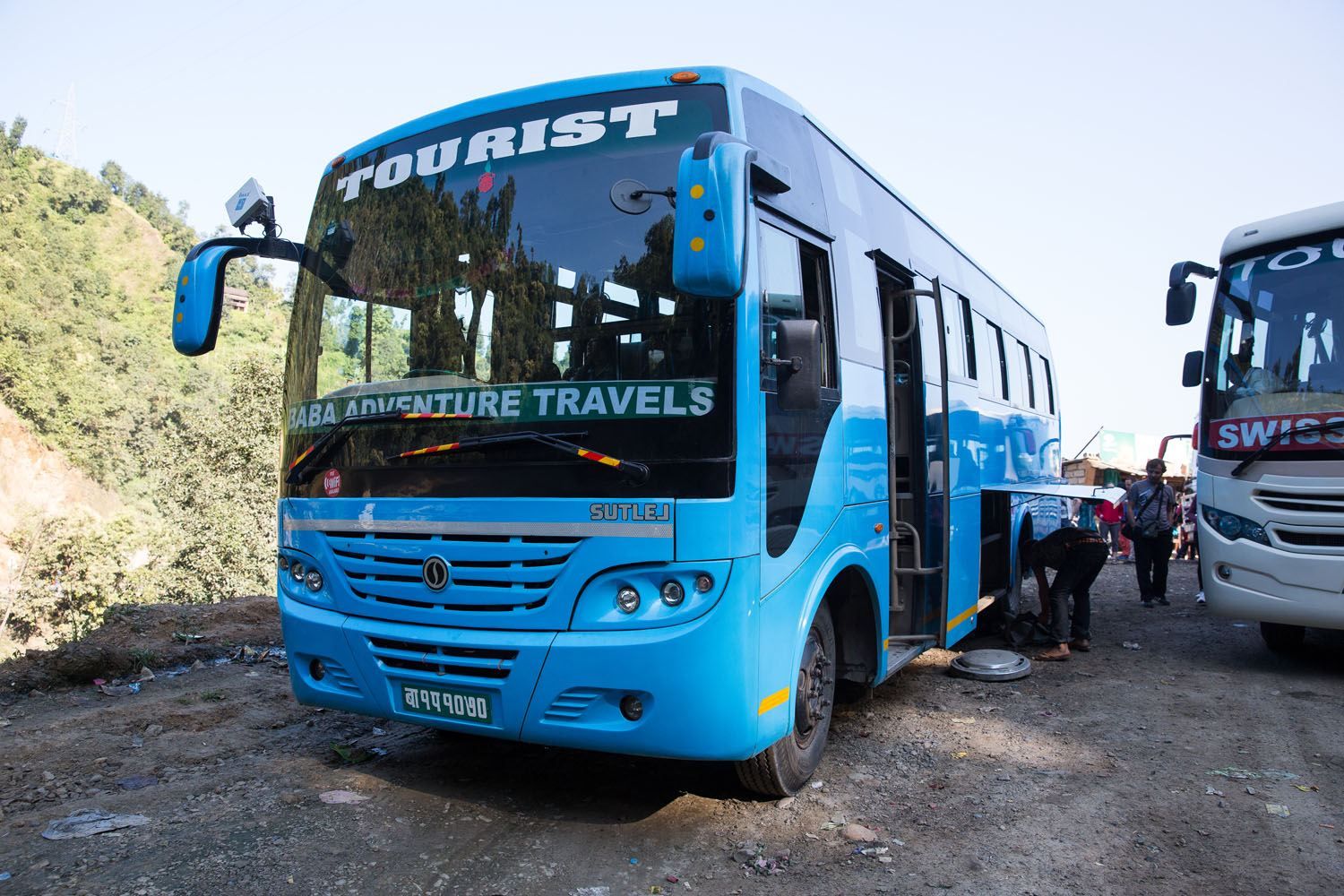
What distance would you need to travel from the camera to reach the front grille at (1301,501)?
671 centimetres

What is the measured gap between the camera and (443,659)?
4082 millimetres

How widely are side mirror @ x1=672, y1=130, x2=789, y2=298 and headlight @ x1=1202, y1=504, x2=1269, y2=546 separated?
5.64 metres

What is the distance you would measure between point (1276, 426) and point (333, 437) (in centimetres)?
663

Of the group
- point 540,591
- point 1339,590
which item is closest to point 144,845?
point 540,591

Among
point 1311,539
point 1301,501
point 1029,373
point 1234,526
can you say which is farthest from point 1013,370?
point 1311,539

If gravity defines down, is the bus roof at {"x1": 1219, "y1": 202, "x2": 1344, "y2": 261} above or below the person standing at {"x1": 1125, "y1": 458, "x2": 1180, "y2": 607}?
above

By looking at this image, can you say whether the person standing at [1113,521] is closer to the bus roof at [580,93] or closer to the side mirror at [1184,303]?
the side mirror at [1184,303]

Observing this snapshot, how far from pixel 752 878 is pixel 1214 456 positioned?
568 cm

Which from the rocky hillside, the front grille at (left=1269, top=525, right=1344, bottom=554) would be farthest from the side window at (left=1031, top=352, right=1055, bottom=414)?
the rocky hillside

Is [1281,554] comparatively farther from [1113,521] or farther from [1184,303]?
[1113,521]

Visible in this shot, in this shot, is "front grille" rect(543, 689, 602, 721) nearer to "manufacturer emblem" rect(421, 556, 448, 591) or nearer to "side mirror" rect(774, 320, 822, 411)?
"manufacturer emblem" rect(421, 556, 448, 591)

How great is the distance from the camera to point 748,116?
13.9 ft

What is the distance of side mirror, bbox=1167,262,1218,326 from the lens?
790 cm

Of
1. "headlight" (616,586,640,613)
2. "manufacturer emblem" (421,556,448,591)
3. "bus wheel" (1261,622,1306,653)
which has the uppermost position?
"manufacturer emblem" (421,556,448,591)
